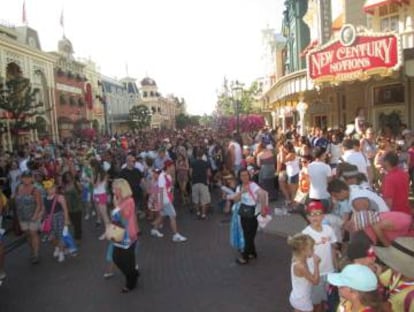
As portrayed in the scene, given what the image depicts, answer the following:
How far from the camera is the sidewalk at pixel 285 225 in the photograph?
30.1 ft

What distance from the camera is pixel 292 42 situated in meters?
31.0

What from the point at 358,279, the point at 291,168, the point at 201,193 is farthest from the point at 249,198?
the point at 358,279

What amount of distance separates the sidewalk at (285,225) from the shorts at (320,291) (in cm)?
431

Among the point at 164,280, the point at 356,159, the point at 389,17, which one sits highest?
the point at 389,17

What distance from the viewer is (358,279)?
2.63 m

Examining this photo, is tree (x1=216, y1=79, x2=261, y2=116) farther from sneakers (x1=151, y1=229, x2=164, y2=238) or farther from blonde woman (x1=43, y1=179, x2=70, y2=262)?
blonde woman (x1=43, y1=179, x2=70, y2=262)

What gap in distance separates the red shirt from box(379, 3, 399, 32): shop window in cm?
1248

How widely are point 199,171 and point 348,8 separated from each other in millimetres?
10703

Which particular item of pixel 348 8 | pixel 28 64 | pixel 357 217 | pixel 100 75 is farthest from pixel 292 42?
pixel 100 75

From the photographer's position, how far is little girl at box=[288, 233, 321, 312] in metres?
4.39

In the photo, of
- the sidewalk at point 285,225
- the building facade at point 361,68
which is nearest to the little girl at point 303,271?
the sidewalk at point 285,225

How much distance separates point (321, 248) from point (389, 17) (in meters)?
14.3

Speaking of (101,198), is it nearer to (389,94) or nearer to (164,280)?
(164,280)

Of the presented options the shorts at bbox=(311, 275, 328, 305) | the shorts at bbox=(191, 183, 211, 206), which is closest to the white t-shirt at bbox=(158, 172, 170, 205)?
the shorts at bbox=(191, 183, 211, 206)
